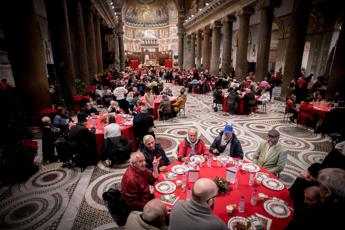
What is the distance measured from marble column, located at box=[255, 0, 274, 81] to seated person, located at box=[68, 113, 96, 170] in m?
10.4

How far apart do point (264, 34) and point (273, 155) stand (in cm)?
1000

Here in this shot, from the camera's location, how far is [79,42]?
9789mm

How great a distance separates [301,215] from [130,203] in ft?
5.88

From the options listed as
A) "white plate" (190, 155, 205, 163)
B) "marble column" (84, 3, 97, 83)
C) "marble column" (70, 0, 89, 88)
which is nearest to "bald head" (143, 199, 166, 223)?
"white plate" (190, 155, 205, 163)

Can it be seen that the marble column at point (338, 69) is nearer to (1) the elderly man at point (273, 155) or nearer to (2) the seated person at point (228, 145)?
(1) the elderly man at point (273, 155)

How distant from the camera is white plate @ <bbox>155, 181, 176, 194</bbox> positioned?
2.41m

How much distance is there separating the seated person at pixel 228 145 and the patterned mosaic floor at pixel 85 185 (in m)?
1.44

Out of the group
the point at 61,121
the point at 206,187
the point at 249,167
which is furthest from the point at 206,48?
the point at 206,187

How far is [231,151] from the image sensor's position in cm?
353

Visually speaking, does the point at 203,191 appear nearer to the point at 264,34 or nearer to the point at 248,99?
the point at 248,99

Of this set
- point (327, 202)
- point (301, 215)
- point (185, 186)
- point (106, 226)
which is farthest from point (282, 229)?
point (106, 226)

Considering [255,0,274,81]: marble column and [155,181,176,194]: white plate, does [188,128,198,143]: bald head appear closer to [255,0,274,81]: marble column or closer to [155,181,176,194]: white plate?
[155,181,176,194]: white plate

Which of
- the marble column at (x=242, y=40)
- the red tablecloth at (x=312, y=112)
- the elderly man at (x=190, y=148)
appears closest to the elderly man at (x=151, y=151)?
the elderly man at (x=190, y=148)

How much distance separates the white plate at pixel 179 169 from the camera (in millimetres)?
2812
